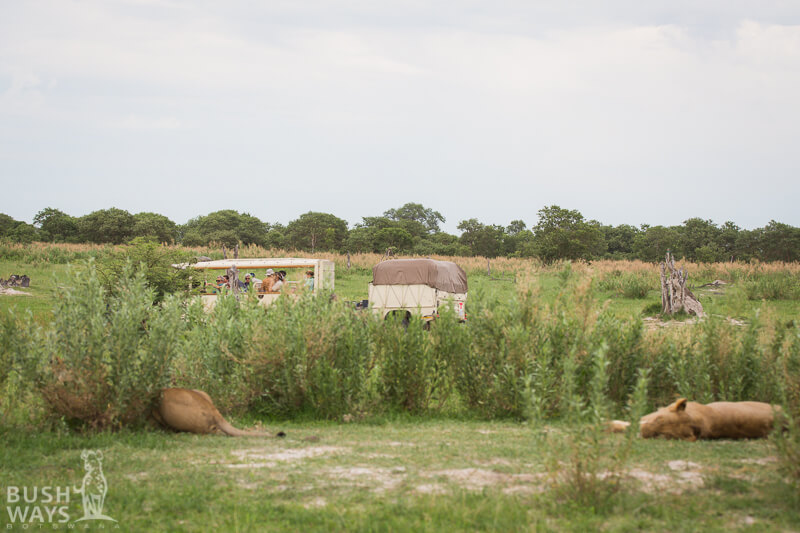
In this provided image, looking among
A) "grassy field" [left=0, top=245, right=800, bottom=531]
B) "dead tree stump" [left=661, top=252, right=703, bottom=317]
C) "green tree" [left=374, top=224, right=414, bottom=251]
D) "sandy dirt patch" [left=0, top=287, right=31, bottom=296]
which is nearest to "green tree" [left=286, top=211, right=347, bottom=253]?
"green tree" [left=374, top=224, right=414, bottom=251]

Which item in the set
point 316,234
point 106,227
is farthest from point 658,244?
point 106,227

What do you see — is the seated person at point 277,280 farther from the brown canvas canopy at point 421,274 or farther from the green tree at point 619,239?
the green tree at point 619,239

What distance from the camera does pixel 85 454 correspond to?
227 inches

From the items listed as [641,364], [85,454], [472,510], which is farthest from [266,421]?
[641,364]

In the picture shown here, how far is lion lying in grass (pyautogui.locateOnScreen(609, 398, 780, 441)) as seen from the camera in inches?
251

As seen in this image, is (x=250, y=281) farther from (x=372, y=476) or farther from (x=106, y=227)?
(x=106, y=227)

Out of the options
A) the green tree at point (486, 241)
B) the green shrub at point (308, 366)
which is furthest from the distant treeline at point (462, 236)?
the green shrub at point (308, 366)

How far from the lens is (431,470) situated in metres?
5.22

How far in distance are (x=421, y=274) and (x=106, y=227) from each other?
5254 centimetres

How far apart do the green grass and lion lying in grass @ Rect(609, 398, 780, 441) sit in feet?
0.87

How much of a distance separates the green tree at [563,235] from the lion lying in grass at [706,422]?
43.3m

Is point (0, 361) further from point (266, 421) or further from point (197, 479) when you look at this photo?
point (197, 479)

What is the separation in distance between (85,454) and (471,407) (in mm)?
4931

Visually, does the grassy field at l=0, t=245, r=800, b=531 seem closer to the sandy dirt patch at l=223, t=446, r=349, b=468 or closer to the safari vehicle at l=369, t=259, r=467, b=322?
the sandy dirt patch at l=223, t=446, r=349, b=468
